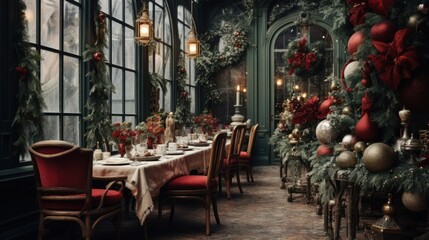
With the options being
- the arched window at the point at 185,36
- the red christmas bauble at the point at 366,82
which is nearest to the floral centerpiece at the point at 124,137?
the red christmas bauble at the point at 366,82

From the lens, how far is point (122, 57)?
267 inches

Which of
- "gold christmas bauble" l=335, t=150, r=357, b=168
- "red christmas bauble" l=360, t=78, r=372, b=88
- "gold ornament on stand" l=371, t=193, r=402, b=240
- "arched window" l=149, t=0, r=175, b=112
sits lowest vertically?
"gold ornament on stand" l=371, t=193, r=402, b=240

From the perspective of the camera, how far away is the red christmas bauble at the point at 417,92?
296cm

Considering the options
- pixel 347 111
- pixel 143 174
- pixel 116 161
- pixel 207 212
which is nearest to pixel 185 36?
pixel 207 212

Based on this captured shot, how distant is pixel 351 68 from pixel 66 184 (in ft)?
7.56

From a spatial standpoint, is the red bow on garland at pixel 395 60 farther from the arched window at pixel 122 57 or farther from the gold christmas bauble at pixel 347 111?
the arched window at pixel 122 57

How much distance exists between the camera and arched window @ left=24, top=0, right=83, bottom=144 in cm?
477

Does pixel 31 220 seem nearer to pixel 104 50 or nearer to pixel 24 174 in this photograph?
pixel 24 174

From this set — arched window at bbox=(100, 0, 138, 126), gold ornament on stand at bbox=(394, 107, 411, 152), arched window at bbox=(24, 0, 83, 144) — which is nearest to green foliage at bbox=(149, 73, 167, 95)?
arched window at bbox=(100, 0, 138, 126)

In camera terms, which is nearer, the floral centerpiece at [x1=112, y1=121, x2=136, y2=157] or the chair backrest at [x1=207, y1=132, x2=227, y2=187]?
the floral centerpiece at [x1=112, y1=121, x2=136, y2=157]

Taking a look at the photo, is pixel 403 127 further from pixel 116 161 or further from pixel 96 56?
pixel 96 56

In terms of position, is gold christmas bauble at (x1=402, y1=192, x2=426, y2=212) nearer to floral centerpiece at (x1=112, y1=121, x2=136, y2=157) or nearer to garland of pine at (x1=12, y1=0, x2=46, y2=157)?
floral centerpiece at (x1=112, y1=121, x2=136, y2=157)

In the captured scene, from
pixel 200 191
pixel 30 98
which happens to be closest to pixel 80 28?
pixel 30 98

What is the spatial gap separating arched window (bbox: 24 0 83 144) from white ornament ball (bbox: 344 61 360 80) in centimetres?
290
